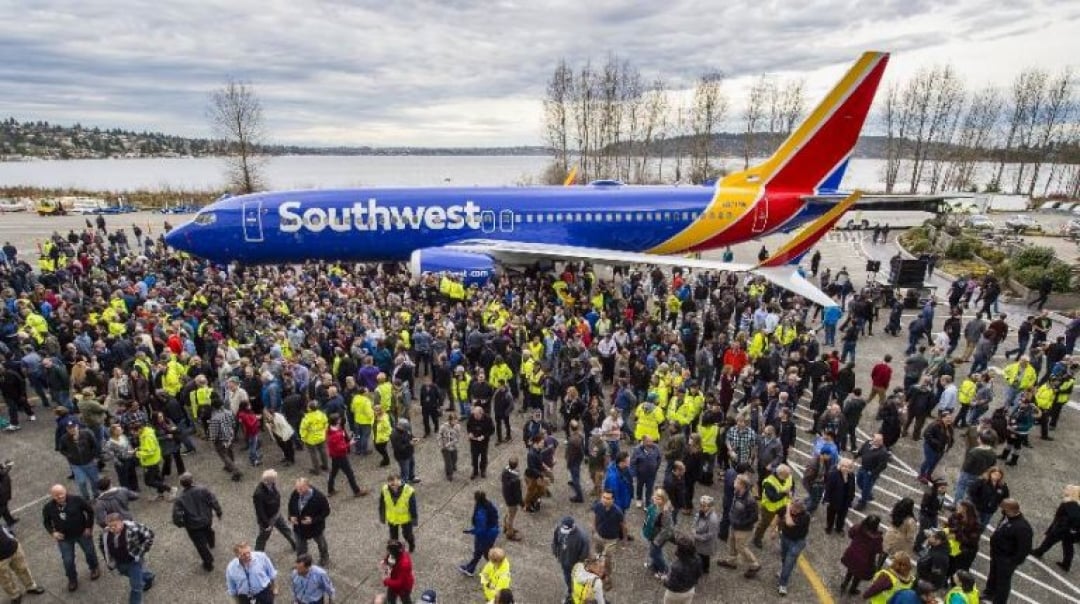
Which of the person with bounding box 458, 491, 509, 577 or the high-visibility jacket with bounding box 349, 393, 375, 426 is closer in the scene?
the person with bounding box 458, 491, 509, 577

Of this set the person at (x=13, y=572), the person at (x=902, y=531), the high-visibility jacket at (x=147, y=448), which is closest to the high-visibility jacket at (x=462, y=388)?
the high-visibility jacket at (x=147, y=448)

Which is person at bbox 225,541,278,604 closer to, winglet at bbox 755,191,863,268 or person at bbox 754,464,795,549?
person at bbox 754,464,795,549

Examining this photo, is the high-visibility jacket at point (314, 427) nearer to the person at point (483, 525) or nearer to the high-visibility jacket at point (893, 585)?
the person at point (483, 525)

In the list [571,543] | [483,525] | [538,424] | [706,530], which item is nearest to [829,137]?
[538,424]

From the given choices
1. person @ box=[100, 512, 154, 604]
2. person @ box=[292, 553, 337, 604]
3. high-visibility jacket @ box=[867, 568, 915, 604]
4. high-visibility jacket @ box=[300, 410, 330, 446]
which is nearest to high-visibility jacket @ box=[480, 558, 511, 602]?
person @ box=[292, 553, 337, 604]

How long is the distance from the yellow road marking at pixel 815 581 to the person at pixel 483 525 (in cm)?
409

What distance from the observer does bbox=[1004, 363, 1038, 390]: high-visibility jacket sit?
35.8 feet

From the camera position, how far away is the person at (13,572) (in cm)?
669

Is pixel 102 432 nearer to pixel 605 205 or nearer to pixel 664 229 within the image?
pixel 605 205

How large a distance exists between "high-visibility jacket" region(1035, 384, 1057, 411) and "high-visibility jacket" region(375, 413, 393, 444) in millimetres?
11452

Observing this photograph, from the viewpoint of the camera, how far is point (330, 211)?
2005 centimetres

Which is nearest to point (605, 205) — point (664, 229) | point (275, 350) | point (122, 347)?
point (664, 229)

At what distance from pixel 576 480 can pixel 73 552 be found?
650cm

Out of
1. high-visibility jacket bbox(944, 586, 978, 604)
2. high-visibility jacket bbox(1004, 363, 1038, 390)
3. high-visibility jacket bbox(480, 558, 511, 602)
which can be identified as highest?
high-visibility jacket bbox(1004, 363, 1038, 390)
